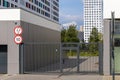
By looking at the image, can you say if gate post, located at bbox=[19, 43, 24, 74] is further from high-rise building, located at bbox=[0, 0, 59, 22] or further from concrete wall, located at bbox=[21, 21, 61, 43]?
high-rise building, located at bbox=[0, 0, 59, 22]

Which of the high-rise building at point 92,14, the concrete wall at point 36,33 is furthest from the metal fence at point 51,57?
the high-rise building at point 92,14

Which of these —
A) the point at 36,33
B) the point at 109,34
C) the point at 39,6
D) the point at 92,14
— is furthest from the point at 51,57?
the point at 92,14

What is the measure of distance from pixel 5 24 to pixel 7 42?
143cm

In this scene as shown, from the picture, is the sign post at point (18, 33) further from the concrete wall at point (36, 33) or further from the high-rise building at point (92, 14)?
the high-rise building at point (92, 14)

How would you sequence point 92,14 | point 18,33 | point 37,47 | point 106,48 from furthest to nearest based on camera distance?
A: 1. point 92,14
2. point 37,47
3. point 18,33
4. point 106,48

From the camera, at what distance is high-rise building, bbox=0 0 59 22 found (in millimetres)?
90250

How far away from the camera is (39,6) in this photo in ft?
412

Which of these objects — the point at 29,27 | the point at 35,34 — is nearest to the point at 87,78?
the point at 29,27

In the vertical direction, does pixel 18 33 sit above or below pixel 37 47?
above

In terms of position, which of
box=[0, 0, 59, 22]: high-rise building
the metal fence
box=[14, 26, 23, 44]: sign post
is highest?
box=[0, 0, 59, 22]: high-rise building

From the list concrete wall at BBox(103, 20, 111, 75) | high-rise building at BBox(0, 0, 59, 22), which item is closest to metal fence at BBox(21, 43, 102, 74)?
concrete wall at BBox(103, 20, 111, 75)

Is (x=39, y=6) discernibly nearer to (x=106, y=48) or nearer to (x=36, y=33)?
(x=36, y=33)

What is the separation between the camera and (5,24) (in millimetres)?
28109

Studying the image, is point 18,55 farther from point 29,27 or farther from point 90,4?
point 90,4
